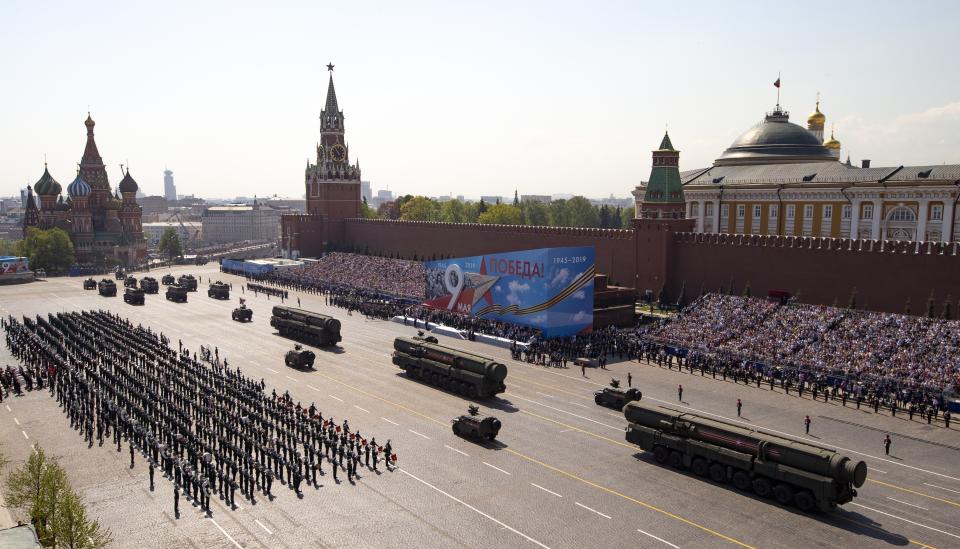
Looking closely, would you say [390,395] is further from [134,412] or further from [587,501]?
[587,501]

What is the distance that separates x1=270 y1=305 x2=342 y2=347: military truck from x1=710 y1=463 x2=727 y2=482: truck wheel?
2924 cm

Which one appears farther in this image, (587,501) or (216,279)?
(216,279)

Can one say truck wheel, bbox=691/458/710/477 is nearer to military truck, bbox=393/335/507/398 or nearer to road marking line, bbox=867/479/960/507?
road marking line, bbox=867/479/960/507

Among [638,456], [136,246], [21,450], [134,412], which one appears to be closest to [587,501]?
[638,456]

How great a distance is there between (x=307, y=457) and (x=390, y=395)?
1055 centimetres

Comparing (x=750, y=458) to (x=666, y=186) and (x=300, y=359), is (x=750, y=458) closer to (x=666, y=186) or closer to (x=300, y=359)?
(x=300, y=359)

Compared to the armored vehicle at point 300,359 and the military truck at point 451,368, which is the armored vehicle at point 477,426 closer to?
the military truck at point 451,368

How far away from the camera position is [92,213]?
114 m

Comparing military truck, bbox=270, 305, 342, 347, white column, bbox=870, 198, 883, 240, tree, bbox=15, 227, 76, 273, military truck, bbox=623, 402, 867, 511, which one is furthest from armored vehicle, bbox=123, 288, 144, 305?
white column, bbox=870, 198, 883, 240

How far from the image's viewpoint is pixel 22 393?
1457 inches

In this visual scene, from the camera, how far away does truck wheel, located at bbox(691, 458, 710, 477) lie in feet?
83.4

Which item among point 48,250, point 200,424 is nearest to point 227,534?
point 200,424

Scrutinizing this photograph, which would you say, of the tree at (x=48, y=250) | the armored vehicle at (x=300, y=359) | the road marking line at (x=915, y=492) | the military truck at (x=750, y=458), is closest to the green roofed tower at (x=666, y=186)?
the armored vehicle at (x=300, y=359)

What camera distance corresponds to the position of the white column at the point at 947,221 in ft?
183
